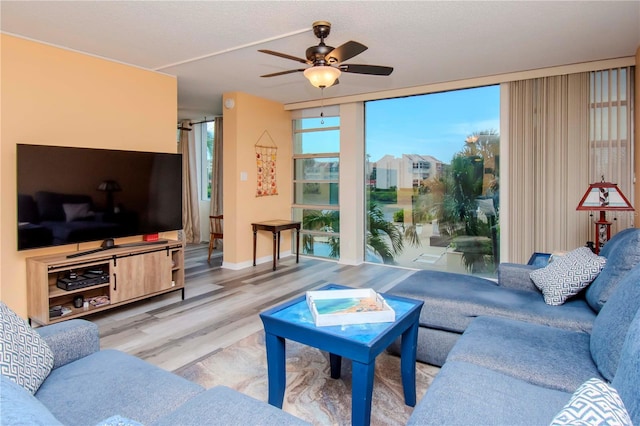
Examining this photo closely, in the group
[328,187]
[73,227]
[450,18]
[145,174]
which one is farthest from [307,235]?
[450,18]

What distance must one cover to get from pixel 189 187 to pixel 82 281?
180 inches

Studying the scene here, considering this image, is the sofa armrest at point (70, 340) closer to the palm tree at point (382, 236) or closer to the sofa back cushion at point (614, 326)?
the sofa back cushion at point (614, 326)

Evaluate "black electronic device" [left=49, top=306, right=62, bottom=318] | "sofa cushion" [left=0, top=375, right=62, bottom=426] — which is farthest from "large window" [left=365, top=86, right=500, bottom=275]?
"sofa cushion" [left=0, top=375, right=62, bottom=426]

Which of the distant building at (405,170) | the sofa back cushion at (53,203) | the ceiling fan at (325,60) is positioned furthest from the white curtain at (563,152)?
the sofa back cushion at (53,203)

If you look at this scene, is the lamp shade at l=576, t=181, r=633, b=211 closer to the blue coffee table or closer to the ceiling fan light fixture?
the blue coffee table

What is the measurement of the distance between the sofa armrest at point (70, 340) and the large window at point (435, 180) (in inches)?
176

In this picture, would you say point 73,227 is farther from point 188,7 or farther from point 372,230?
point 372,230

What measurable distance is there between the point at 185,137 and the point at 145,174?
416 cm

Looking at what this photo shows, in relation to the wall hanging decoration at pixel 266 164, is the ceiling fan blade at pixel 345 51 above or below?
above

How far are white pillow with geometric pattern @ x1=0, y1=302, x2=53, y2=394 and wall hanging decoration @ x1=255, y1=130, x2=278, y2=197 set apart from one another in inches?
174

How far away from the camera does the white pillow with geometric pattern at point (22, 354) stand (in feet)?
4.41

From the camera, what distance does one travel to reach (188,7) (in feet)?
9.07

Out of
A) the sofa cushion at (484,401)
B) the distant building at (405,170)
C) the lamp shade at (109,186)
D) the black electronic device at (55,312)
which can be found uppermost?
the distant building at (405,170)

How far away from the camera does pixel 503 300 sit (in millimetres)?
2559
